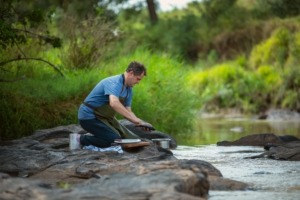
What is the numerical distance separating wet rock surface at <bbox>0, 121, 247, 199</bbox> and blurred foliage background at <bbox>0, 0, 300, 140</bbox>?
1.20 metres

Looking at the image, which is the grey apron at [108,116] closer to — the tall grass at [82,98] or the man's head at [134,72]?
the man's head at [134,72]

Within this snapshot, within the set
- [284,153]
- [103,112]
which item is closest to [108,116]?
[103,112]

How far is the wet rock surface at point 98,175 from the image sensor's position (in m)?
6.33

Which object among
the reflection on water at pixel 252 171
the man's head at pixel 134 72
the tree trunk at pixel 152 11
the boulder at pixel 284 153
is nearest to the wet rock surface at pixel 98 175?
the reflection on water at pixel 252 171

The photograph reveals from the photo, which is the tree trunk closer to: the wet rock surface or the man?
the wet rock surface

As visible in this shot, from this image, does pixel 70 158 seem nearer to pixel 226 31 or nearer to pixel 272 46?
Result: pixel 272 46

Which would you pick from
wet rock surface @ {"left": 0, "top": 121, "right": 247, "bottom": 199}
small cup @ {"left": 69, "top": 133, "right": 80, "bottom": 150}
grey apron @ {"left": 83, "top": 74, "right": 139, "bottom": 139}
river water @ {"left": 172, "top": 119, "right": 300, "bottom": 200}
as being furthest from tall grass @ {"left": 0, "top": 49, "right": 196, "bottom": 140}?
grey apron @ {"left": 83, "top": 74, "right": 139, "bottom": 139}

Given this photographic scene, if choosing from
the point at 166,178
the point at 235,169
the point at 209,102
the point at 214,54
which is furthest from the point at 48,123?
the point at 214,54

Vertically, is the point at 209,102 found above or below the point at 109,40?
below

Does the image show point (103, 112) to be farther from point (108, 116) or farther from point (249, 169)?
point (249, 169)

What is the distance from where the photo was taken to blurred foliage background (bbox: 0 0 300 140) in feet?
49.2

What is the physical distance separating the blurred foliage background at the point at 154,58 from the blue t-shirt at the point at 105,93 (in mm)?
1218

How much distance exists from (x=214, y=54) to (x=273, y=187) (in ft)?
100

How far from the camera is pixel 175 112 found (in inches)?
755
